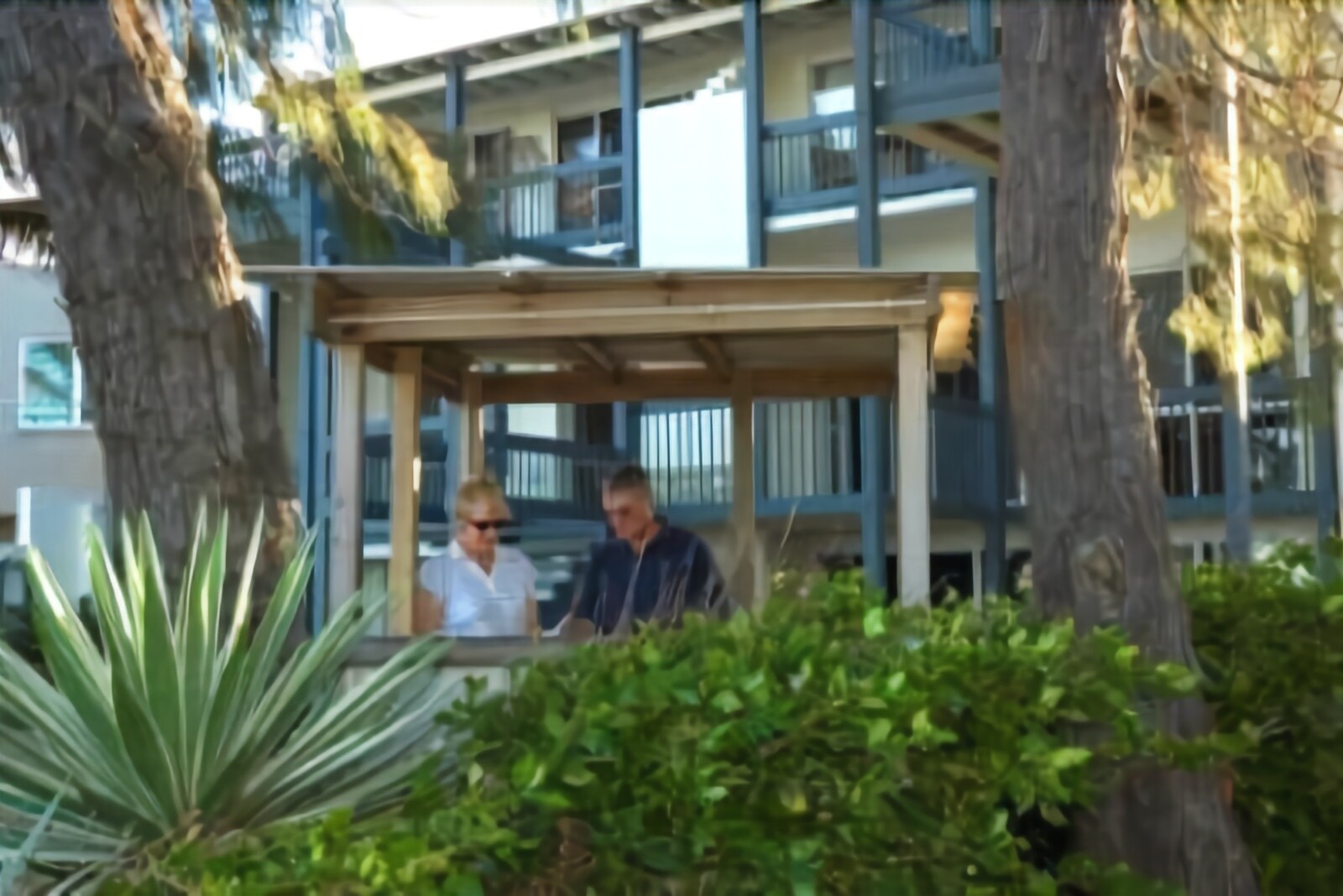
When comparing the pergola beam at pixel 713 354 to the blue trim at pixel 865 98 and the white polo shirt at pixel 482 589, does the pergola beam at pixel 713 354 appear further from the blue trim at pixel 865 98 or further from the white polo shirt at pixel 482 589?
the blue trim at pixel 865 98

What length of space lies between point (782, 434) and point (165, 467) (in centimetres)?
549

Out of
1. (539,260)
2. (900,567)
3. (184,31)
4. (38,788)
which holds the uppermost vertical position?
(184,31)

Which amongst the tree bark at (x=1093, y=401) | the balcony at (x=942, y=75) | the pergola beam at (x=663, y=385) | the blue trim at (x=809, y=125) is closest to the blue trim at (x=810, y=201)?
the blue trim at (x=809, y=125)

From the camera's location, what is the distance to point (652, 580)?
16.6 feet

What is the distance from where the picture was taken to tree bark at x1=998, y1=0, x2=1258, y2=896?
3.81 meters

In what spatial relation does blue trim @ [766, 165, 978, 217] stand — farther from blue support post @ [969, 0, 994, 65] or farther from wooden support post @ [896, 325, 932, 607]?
wooden support post @ [896, 325, 932, 607]

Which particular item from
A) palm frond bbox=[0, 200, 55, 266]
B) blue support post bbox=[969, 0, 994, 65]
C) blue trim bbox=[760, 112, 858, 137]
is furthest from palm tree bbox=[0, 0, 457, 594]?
blue trim bbox=[760, 112, 858, 137]

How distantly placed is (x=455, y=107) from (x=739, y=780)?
3.76 metres

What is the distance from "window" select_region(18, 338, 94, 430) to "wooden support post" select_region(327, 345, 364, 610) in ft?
2.72

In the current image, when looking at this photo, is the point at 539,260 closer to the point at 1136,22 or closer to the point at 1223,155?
the point at 1136,22

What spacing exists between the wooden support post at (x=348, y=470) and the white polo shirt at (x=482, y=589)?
0.30 metres

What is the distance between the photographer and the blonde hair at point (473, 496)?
555cm

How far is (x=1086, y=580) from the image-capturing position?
12.7ft

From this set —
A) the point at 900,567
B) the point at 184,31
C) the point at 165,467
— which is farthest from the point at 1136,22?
the point at 165,467
